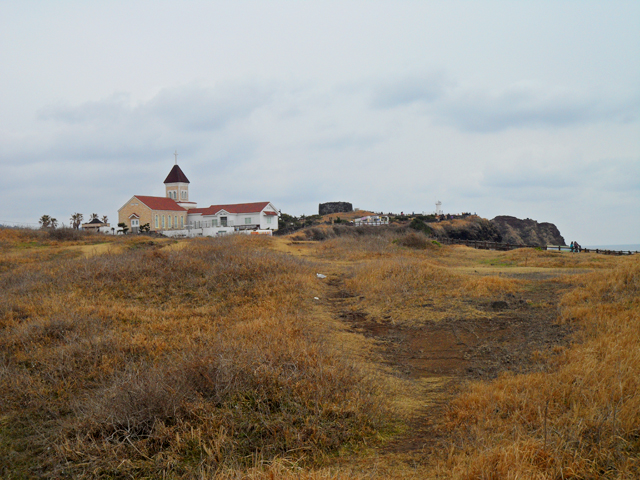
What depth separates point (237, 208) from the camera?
59.4m

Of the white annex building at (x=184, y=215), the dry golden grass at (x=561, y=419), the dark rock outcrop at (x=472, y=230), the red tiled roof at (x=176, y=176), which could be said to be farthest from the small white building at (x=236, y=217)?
the dry golden grass at (x=561, y=419)

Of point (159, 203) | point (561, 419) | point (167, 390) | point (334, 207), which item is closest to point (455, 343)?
point (561, 419)

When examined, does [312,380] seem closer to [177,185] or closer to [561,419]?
[561,419]

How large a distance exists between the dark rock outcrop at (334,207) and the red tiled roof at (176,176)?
29.9 m

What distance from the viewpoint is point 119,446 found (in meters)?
4.59

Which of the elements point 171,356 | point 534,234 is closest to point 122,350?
point 171,356

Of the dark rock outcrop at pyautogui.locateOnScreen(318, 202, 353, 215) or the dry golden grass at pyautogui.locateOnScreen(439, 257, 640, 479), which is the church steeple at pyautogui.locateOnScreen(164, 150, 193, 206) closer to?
the dark rock outcrop at pyautogui.locateOnScreen(318, 202, 353, 215)

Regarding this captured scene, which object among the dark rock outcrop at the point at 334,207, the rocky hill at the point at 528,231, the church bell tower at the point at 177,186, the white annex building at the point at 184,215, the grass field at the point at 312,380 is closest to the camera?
the grass field at the point at 312,380

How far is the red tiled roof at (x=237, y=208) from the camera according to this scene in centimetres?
5822

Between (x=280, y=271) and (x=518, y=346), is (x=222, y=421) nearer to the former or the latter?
(x=518, y=346)

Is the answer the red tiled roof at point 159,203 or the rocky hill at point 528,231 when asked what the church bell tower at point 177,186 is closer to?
the red tiled roof at point 159,203

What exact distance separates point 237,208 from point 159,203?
9.68 meters

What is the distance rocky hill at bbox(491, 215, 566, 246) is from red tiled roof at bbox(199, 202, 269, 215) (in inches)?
1515

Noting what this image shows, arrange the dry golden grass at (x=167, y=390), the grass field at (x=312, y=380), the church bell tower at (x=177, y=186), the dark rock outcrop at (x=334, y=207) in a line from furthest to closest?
the dark rock outcrop at (x=334, y=207)
the church bell tower at (x=177, y=186)
the dry golden grass at (x=167, y=390)
the grass field at (x=312, y=380)
